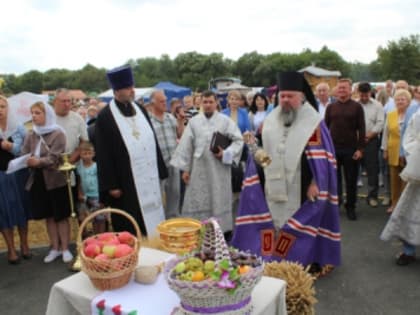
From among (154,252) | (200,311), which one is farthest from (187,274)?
(154,252)

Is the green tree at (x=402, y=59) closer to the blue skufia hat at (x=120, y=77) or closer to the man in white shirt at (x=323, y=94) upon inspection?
the man in white shirt at (x=323, y=94)

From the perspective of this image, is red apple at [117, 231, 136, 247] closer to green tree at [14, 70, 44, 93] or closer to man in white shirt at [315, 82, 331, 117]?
man in white shirt at [315, 82, 331, 117]

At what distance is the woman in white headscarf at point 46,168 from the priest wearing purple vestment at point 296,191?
2.05 meters

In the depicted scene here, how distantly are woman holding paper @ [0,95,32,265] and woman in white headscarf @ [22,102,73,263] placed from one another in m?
0.18

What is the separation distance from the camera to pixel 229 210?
17.8ft

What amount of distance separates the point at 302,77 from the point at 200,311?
9.17 feet

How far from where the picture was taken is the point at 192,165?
17.4 feet

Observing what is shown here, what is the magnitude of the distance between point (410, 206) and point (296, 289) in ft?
7.75

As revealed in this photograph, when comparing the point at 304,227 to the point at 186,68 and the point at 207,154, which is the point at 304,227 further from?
the point at 186,68

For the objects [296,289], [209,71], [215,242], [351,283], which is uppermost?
[209,71]

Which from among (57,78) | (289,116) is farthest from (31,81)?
(289,116)

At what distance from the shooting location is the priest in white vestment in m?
5.22

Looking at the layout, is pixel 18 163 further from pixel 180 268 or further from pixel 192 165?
pixel 180 268

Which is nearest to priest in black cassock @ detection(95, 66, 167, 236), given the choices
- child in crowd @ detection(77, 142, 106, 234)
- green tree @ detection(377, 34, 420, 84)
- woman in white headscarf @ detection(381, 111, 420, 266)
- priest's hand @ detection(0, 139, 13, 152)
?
child in crowd @ detection(77, 142, 106, 234)
